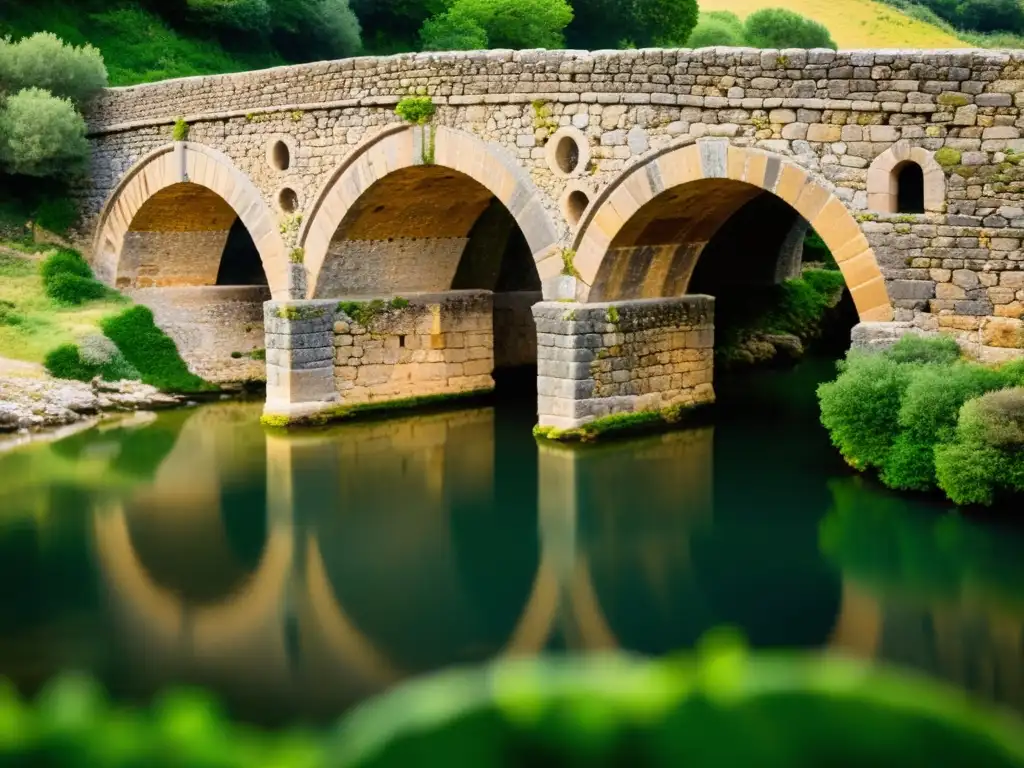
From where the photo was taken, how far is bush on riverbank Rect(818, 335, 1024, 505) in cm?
1133

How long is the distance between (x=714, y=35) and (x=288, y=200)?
21.7 metres

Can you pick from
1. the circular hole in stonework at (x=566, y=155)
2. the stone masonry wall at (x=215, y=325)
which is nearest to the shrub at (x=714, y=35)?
the stone masonry wall at (x=215, y=325)

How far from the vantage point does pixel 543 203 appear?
15.3 metres

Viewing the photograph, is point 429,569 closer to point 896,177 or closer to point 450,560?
point 450,560

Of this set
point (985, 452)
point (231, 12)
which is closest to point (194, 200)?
point (231, 12)

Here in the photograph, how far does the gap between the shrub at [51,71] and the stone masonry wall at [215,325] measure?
3442 millimetres

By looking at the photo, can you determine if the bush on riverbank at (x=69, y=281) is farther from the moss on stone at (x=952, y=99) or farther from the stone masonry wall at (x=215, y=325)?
the moss on stone at (x=952, y=99)

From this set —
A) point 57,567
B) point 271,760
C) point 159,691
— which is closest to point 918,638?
point 159,691

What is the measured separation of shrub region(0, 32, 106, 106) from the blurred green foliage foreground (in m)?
21.5

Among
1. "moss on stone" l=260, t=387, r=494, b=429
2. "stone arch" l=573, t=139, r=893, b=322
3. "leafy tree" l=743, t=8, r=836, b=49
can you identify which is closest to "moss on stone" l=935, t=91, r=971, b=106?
"stone arch" l=573, t=139, r=893, b=322

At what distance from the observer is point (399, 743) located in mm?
1636

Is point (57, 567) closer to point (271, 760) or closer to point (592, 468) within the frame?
point (592, 468)

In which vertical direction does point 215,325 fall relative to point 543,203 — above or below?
below

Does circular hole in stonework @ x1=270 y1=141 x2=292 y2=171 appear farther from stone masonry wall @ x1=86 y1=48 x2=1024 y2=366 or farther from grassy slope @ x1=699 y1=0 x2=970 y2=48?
grassy slope @ x1=699 y1=0 x2=970 y2=48
